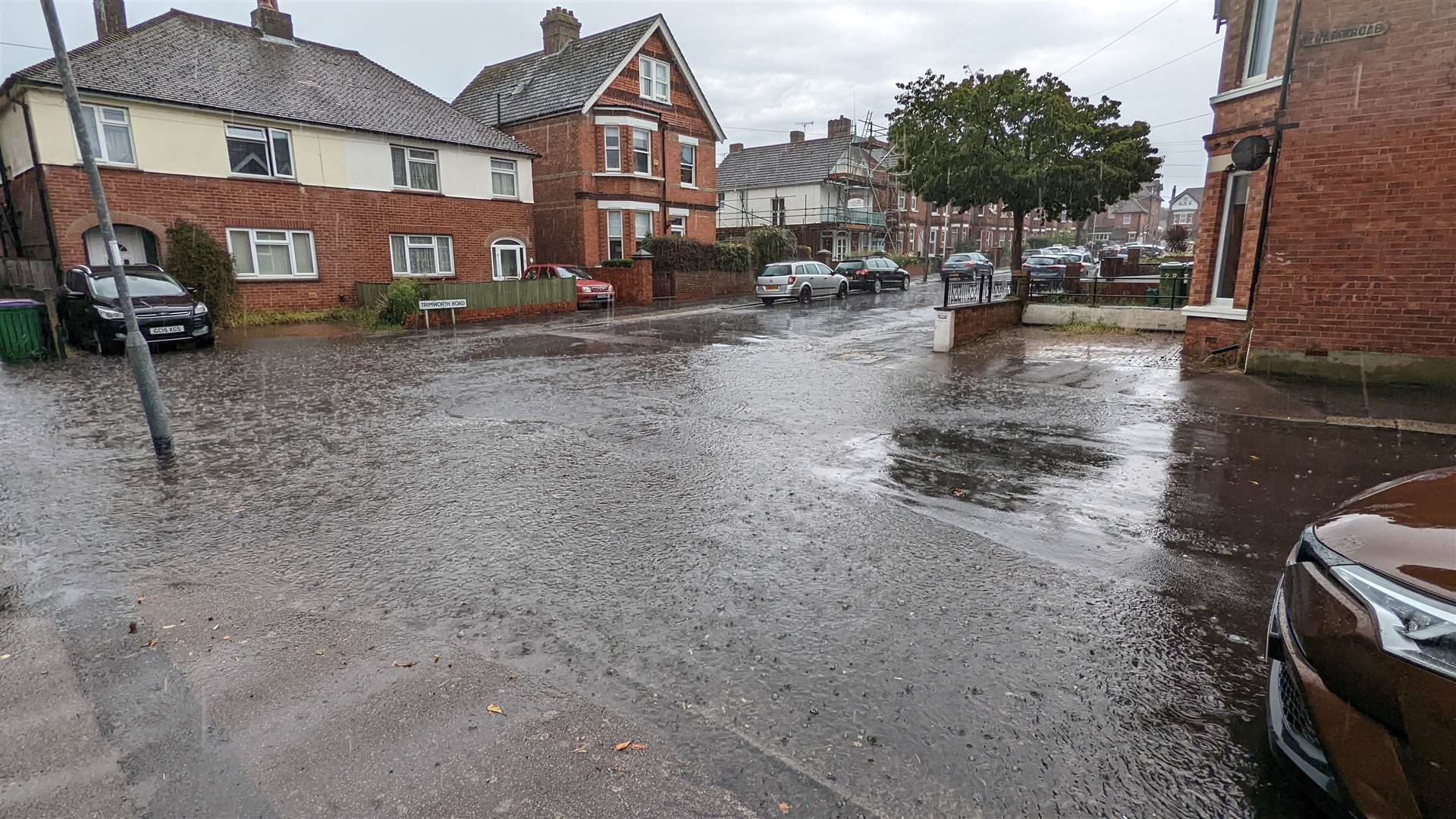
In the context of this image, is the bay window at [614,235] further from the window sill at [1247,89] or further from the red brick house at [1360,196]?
the red brick house at [1360,196]

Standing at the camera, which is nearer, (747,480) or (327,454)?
(747,480)

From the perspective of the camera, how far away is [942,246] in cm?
6209

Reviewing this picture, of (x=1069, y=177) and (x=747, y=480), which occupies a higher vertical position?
(x=1069, y=177)

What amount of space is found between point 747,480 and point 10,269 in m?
23.8

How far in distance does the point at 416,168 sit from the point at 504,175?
3248mm

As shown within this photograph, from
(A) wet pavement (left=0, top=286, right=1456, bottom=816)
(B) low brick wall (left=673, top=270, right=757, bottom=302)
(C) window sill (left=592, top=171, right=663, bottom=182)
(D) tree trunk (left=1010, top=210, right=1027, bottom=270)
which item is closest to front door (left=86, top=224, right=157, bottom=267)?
(A) wet pavement (left=0, top=286, right=1456, bottom=816)

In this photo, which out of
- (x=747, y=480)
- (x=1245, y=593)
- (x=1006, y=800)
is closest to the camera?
(x=1006, y=800)

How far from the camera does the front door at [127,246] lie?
59.9ft

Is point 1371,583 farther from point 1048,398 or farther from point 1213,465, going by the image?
point 1048,398

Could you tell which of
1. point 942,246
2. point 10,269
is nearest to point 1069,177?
point 10,269

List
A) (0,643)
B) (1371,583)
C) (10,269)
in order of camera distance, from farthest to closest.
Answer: (10,269), (0,643), (1371,583)

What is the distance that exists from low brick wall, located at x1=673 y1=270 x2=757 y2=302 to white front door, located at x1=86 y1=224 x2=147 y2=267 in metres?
16.1

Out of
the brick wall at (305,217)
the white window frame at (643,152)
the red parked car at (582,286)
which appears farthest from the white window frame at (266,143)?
the white window frame at (643,152)

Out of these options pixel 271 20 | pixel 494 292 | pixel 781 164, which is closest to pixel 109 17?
pixel 271 20
